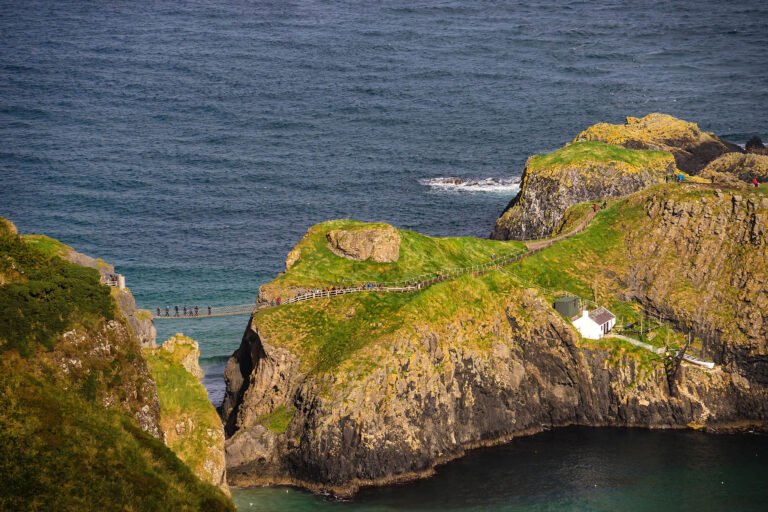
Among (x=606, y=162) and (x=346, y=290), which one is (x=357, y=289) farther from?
(x=606, y=162)

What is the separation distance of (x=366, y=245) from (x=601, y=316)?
27770 mm

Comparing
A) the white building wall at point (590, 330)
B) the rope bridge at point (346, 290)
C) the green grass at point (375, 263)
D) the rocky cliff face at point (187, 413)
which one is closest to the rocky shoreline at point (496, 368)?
the green grass at point (375, 263)

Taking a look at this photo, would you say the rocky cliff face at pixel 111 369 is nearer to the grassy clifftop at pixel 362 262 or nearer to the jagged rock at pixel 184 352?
the jagged rock at pixel 184 352

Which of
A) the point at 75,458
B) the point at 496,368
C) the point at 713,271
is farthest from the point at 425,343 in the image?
the point at 75,458

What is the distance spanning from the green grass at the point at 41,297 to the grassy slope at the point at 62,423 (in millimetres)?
80

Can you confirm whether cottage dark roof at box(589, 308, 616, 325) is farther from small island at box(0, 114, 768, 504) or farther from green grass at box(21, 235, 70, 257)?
green grass at box(21, 235, 70, 257)

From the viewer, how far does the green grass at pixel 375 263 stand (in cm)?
15262

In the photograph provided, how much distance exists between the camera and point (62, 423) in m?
97.6

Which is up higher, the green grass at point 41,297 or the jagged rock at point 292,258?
the green grass at point 41,297

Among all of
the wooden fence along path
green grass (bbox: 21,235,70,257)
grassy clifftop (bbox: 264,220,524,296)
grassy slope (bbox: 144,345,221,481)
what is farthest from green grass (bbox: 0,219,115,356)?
grassy clifftop (bbox: 264,220,524,296)

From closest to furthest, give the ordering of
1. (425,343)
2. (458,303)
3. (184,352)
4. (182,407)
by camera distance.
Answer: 1. (182,407)
2. (184,352)
3. (425,343)
4. (458,303)

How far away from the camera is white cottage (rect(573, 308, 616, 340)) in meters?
154

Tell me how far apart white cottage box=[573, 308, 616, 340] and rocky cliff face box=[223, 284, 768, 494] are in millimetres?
2125

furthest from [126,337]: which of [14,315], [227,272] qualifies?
[227,272]
